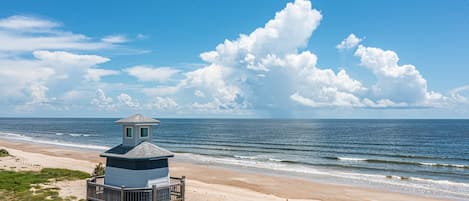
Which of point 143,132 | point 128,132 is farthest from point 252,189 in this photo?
point 128,132

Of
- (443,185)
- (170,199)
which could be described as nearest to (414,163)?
(443,185)

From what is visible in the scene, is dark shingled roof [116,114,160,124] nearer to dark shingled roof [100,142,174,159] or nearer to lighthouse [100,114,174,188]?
lighthouse [100,114,174,188]

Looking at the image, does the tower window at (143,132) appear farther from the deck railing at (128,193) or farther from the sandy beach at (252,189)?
the sandy beach at (252,189)

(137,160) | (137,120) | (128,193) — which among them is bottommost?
(128,193)

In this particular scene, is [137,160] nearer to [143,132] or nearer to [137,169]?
[137,169]

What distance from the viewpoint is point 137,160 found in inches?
638

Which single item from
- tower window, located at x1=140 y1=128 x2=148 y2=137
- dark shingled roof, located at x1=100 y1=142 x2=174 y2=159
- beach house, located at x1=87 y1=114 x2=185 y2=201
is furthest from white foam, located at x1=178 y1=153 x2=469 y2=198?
tower window, located at x1=140 y1=128 x2=148 y2=137

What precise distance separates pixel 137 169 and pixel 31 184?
1150 centimetres

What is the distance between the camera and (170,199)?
56.4 feet

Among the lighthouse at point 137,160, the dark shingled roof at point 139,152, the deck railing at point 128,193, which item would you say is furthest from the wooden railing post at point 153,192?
the dark shingled roof at point 139,152

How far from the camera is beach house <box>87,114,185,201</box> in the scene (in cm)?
1617

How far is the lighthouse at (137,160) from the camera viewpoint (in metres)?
16.4

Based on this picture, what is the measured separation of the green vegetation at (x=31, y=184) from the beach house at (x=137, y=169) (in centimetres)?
498

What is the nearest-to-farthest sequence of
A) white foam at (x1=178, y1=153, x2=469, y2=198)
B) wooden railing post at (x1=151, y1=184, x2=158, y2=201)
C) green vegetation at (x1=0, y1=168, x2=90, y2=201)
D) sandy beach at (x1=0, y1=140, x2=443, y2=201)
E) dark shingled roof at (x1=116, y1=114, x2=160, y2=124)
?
wooden railing post at (x1=151, y1=184, x2=158, y2=201)
dark shingled roof at (x1=116, y1=114, x2=160, y2=124)
green vegetation at (x1=0, y1=168, x2=90, y2=201)
sandy beach at (x1=0, y1=140, x2=443, y2=201)
white foam at (x1=178, y1=153, x2=469, y2=198)
